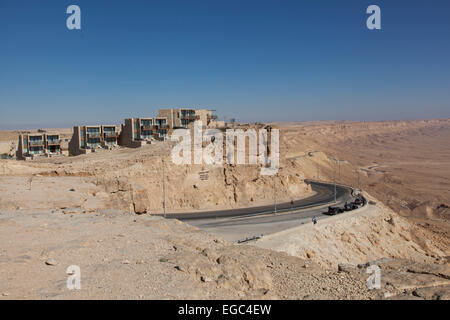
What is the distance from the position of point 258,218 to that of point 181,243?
75.9 ft

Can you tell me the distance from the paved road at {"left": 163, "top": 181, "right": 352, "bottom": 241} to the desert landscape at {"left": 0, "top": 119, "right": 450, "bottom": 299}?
2.41m

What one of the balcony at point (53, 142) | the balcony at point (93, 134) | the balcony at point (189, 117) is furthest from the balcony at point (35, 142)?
the balcony at point (189, 117)

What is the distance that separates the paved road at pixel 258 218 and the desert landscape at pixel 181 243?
2.41 meters

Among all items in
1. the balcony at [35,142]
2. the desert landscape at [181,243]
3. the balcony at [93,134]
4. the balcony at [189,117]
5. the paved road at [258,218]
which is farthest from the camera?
the balcony at [189,117]

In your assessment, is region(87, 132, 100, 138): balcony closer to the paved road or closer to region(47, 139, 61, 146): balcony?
region(47, 139, 61, 146): balcony

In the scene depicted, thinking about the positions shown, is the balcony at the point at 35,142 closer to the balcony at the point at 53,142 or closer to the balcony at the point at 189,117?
the balcony at the point at 53,142

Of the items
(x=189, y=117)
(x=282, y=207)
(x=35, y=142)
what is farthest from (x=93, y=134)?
(x=282, y=207)

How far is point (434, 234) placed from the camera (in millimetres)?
39781

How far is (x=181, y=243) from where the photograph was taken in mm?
13312

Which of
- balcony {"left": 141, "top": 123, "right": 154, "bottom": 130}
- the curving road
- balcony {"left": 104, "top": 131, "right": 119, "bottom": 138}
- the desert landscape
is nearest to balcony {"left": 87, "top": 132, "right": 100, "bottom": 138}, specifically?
balcony {"left": 104, "top": 131, "right": 119, "bottom": 138}

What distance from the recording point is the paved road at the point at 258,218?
1210 inches
